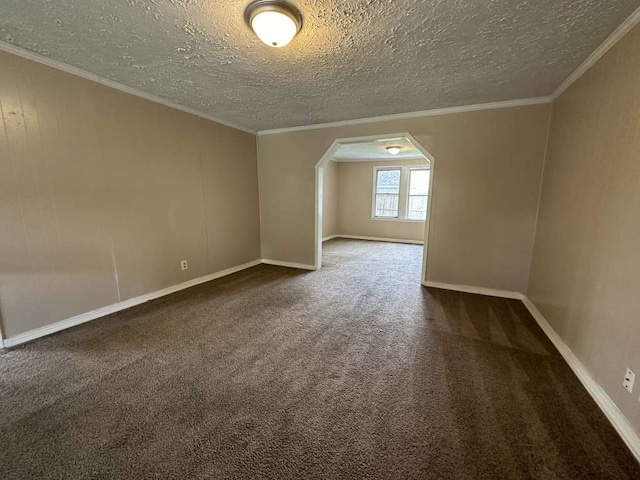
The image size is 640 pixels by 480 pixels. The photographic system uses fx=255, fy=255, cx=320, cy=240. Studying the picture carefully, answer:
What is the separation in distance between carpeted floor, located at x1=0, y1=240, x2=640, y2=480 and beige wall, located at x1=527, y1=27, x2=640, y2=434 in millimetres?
304

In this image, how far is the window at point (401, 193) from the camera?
23.1 feet

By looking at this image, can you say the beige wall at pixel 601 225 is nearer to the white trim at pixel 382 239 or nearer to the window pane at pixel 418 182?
the window pane at pixel 418 182

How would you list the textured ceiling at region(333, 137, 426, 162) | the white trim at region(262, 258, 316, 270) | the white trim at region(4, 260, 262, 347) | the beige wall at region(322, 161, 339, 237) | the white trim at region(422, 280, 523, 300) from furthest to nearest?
the beige wall at region(322, 161, 339, 237), the textured ceiling at region(333, 137, 426, 162), the white trim at region(262, 258, 316, 270), the white trim at region(422, 280, 523, 300), the white trim at region(4, 260, 262, 347)

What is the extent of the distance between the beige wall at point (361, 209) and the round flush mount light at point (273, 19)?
239 inches

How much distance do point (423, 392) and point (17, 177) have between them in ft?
11.6

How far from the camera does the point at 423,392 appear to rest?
1.67m

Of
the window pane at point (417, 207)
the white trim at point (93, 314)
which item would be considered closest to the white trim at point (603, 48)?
the window pane at point (417, 207)

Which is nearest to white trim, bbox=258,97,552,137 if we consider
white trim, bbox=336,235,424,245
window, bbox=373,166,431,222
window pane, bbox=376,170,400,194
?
window, bbox=373,166,431,222

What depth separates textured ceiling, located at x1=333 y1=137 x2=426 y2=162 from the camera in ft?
17.1

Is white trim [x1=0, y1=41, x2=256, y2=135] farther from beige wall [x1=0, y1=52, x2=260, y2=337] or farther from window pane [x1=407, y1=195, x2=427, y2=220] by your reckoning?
window pane [x1=407, y1=195, x2=427, y2=220]

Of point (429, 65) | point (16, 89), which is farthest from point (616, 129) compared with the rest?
point (16, 89)

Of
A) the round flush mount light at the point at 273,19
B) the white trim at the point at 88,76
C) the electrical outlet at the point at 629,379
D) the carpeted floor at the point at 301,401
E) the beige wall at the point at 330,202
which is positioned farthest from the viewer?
the beige wall at the point at 330,202

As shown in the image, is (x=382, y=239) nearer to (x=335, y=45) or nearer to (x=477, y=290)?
(x=477, y=290)

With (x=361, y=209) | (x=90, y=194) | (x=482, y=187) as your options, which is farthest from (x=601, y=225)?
(x=361, y=209)
